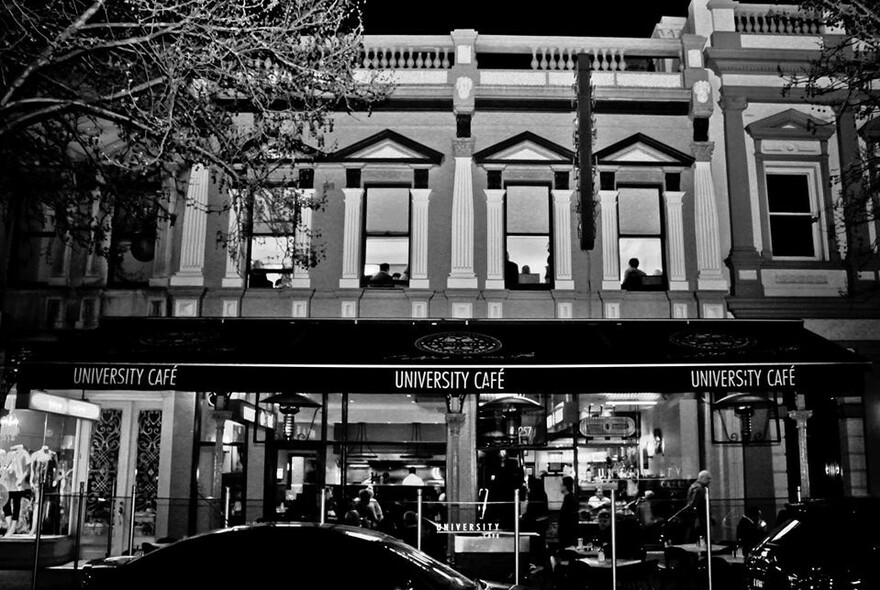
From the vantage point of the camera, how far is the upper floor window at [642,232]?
54.1 ft

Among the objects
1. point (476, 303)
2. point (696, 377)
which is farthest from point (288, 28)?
point (696, 377)

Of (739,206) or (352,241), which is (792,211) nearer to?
(739,206)

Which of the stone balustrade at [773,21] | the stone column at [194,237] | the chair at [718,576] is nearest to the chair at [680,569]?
the chair at [718,576]

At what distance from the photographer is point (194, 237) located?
1619 centimetres

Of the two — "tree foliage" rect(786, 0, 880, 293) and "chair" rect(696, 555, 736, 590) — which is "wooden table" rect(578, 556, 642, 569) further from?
"tree foliage" rect(786, 0, 880, 293)

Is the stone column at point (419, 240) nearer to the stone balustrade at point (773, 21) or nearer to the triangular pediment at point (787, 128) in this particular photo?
the triangular pediment at point (787, 128)

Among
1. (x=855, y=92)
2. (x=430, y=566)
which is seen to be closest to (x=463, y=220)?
(x=855, y=92)

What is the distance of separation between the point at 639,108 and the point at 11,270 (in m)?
12.6

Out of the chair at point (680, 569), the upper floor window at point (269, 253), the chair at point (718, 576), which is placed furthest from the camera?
the upper floor window at point (269, 253)

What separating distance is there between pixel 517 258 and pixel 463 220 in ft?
4.24

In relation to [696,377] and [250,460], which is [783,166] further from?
[250,460]

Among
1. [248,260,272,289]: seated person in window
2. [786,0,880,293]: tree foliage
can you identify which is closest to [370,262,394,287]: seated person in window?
[248,260,272,289]: seated person in window

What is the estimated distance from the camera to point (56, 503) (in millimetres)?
16688

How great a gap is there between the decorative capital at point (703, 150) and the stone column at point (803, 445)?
504 cm
